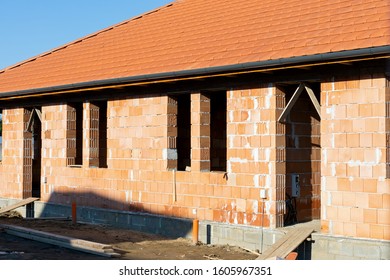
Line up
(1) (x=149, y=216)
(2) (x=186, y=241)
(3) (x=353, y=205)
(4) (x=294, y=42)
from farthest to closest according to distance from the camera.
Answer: (1) (x=149, y=216) < (2) (x=186, y=241) < (4) (x=294, y=42) < (3) (x=353, y=205)

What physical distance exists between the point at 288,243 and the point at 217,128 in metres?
5.43

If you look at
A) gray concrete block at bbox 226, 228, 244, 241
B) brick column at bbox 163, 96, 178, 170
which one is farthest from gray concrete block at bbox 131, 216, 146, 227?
gray concrete block at bbox 226, 228, 244, 241

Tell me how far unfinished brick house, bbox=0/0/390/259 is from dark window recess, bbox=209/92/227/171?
1.2 inches

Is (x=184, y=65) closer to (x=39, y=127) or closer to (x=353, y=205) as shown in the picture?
(x=353, y=205)

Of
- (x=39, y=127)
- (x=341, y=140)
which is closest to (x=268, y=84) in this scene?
(x=341, y=140)

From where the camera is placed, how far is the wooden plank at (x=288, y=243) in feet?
37.6

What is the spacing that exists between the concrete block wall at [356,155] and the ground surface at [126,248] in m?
1.94

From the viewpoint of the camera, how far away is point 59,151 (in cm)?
1838

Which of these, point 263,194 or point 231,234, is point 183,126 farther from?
point 263,194

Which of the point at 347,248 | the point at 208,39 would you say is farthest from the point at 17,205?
the point at 347,248

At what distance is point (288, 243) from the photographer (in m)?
11.8

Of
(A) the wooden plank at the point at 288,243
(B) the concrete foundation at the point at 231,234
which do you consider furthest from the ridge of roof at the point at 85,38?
(A) the wooden plank at the point at 288,243

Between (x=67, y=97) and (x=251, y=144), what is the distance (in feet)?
21.3

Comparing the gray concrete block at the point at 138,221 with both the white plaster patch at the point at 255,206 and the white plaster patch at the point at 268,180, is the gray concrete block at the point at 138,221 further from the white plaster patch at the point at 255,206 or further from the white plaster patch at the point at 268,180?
the white plaster patch at the point at 268,180
